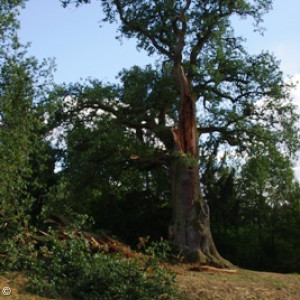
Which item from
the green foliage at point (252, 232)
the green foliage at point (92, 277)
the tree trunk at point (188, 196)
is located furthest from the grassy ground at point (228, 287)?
the green foliage at point (252, 232)

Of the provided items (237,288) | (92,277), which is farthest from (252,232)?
(92,277)

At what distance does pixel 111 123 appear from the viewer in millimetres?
18953

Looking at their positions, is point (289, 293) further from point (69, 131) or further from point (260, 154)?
point (69, 131)

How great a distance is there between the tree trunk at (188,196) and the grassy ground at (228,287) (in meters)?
2.54

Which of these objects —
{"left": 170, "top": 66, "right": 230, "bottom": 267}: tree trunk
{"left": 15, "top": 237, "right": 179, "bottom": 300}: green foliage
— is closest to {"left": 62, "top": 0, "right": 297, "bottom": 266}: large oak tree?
{"left": 170, "top": 66, "right": 230, "bottom": 267}: tree trunk

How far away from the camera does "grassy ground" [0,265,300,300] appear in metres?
10.2

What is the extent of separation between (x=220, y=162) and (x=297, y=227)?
6.62 m

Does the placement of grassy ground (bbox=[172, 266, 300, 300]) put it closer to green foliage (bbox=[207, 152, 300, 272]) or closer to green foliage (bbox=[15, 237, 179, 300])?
green foliage (bbox=[15, 237, 179, 300])

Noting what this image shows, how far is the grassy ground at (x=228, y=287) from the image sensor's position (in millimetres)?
10250

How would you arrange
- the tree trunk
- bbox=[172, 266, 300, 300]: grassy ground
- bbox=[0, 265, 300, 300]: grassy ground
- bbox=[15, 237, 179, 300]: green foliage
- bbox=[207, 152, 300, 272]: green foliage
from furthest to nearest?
bbox=[207, 152, 300, 272]: green foliage
the tree trunk
bbox=[172, 266, 300, 300]: grassy ground
bbox=[0, 265, 300, 300]: grassy ground
bbox=[15, 237, 179, 300]: green foliage

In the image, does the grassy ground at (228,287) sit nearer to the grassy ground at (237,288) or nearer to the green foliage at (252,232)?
the grassy ground at (237,288)

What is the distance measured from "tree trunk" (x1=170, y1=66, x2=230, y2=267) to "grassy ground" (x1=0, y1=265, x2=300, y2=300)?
2.54 meters

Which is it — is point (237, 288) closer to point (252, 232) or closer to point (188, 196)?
point (188, 196)

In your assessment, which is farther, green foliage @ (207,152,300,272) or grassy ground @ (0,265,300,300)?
green foliage @ (207,152,300,272)
